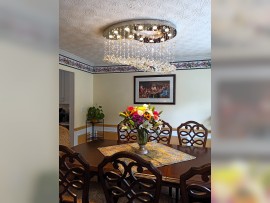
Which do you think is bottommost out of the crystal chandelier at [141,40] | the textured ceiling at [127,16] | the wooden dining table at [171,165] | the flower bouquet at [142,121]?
the wooden dining table at [171,165]

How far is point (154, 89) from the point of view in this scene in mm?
4492

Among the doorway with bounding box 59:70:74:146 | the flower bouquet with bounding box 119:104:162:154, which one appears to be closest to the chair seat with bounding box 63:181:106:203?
the flower bouquet with bounding box 119:104:162:154

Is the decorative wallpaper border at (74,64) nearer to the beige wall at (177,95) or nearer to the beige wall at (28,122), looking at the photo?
the beige wall at (177,95)

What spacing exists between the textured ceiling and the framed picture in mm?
1256

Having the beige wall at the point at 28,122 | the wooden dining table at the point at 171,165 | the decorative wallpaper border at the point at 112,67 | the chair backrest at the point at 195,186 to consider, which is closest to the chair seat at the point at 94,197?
the wooden dining table at the point at 171,165

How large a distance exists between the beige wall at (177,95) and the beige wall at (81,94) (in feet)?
0.65

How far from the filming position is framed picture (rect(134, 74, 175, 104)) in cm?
438

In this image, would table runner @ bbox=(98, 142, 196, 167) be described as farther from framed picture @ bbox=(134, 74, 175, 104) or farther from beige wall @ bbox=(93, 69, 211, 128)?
framed picture @ bbox=(134, 74, 175, 104)

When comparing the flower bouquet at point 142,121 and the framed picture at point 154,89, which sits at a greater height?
the framed picture at point 154,89

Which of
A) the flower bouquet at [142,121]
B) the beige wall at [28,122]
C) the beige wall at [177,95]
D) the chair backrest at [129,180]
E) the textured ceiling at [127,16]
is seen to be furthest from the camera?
the beige wall at [177,95]

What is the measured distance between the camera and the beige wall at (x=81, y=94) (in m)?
4.26

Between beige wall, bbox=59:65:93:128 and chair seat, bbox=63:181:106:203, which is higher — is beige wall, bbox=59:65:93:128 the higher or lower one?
the higher one

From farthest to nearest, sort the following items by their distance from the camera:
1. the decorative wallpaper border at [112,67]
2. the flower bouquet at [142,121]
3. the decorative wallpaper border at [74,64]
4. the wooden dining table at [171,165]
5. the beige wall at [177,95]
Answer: the beige wall at [177,95] < the decorative wallpaper border at [112,67] < the decorative wallpaper border at [74,64] < the flower bouquet at [142,121] < the wooden dining table at [171,165]

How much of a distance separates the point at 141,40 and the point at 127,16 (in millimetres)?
602
